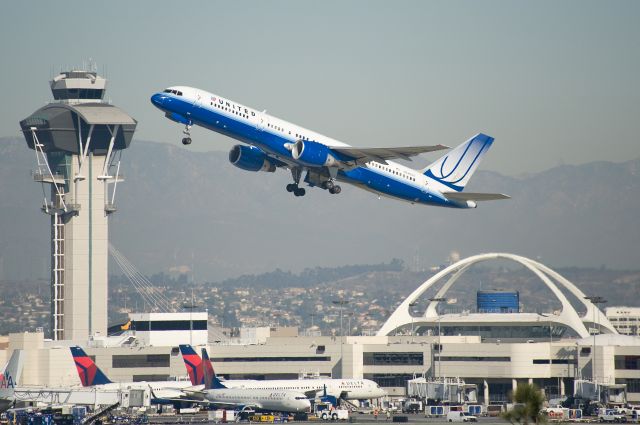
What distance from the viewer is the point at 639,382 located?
162 meters

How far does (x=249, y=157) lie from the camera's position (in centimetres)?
10594

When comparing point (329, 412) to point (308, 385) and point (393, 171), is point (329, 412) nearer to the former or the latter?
point (308, 385)

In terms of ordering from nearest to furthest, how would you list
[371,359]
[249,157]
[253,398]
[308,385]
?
1. [249,157]
2. [253,398]
3. [308,385]
4. [371,359]

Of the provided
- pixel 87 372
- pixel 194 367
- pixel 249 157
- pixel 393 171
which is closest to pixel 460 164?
pixel 393 171

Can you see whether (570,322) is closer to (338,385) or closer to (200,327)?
(200,327)

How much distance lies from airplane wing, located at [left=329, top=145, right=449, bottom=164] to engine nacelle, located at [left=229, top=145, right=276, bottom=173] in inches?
247

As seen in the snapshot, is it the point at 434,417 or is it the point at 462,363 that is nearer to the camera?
the point at 434,417

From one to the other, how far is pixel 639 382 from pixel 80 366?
70222mm

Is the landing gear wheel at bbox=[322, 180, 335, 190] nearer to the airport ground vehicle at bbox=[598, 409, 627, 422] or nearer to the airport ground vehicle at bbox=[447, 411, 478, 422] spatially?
the airport ground vehicle at bbox=[447, 411, 478, 422]

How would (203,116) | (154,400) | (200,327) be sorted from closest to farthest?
(203,116)
(154,400)
(200,327)

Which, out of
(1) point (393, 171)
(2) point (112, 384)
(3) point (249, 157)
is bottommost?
(2) point (112, 384)

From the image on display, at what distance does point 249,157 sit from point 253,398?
3158 centimetres

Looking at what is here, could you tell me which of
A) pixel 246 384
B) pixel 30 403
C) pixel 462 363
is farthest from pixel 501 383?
pixel 30 403

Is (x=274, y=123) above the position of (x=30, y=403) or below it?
above
